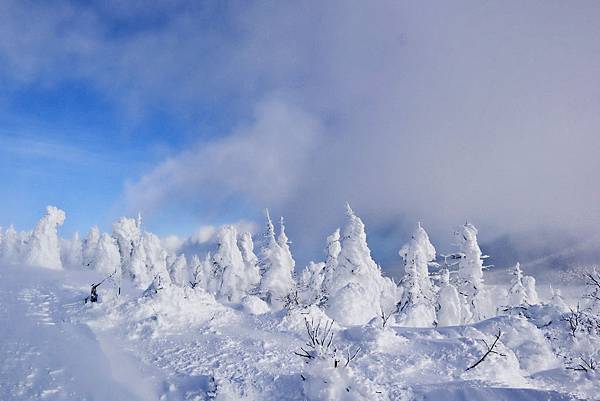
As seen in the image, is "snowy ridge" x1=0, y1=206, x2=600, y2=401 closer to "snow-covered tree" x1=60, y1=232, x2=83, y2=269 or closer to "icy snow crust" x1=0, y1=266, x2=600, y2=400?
"icy snow crust" x1=0, y1=266, x2=600, y2=400

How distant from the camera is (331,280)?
128 ft

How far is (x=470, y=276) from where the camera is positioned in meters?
41.8

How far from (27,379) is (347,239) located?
2984cm

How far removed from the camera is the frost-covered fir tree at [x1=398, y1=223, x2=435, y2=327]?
3675 cm

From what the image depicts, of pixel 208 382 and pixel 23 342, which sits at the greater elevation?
pixel 23 342

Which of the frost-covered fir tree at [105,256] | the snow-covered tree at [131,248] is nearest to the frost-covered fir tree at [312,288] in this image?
the snow-covered tree at [131,248]

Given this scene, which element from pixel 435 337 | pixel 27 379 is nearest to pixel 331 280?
pixel 435 337

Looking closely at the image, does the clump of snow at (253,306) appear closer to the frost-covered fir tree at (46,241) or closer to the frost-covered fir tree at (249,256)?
the frost-covered fir tree at (46,241)

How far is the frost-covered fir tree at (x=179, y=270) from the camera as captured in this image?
88781 mm

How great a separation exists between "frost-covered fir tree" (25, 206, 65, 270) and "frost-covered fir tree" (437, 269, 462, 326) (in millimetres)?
40518

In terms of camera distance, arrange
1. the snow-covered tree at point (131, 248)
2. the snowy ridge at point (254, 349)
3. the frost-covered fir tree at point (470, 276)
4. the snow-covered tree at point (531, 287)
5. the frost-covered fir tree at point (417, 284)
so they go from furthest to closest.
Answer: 1. the snow-covered tree at point (131, 248)
2. the snow-covered tree at point (531, 287)
3. the frost-covered fir tree at point (470, 276)
4. the frost-covered fir tree at point (417, 284)
5. the snowy ridge at point (254, 349)

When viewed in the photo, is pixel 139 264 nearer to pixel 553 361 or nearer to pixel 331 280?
pixel 331 280

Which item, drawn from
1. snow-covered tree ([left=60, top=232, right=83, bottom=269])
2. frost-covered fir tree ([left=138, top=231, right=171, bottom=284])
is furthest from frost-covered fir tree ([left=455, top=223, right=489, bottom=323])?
snow-covered tree ([left=60, top=232, right=83, bottom=269])

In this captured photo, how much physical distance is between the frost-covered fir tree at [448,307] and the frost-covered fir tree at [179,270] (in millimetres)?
61537
